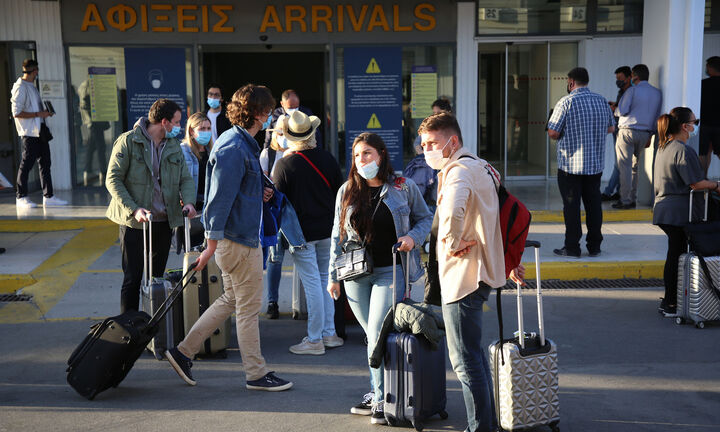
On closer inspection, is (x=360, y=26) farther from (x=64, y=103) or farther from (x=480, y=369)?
(x=480, y=369)

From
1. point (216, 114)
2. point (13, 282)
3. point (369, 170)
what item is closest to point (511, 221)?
point (369, 170)

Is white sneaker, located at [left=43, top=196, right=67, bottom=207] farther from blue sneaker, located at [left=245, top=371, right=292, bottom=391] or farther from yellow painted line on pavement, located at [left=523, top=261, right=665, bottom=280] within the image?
blue sneaker, located at [left=245, top=371, right=292, bottom=391]

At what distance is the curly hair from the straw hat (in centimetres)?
90

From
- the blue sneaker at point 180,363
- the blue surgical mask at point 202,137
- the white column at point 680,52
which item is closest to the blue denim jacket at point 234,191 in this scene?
the blue sneaker at point 180,363

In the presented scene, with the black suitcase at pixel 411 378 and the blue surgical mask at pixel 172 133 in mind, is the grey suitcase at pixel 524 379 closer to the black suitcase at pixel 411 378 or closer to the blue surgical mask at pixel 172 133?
the black suitcase at pixel 411 378

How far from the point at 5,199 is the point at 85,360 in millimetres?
8431

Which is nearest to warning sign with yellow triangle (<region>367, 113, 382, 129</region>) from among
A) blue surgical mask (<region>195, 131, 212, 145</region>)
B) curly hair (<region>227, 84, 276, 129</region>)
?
blue surgical mask (<region>195, 131, 212, 145</region>)

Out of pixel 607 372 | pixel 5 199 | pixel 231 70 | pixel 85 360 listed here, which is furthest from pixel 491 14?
pixel 85 360

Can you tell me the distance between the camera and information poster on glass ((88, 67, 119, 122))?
13.8m

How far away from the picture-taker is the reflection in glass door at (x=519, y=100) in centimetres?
1456

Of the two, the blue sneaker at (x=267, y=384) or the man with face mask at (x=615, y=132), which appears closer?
the blue sneaker at (x=267, y=384)

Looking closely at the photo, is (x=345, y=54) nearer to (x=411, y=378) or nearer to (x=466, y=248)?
(x=411, y=378)

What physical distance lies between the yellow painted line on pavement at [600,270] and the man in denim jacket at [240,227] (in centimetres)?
418

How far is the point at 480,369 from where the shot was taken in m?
4.66
